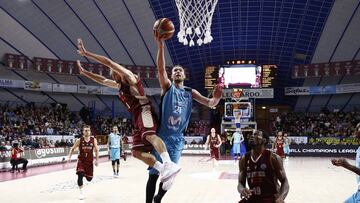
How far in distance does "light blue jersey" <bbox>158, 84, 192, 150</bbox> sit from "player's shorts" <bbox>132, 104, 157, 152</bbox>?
0.50 ft

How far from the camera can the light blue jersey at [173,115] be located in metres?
5.71

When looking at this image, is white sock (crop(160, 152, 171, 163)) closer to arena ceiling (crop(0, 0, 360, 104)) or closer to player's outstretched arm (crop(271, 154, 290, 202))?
player's outstretched arm (crop(271, 154, 290, 202))

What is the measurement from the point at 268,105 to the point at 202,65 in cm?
770

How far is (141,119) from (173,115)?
0.46 meters

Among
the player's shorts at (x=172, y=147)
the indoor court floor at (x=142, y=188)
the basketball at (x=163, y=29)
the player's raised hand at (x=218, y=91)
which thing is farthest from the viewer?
the indoor court floor at (x=142, y=188)

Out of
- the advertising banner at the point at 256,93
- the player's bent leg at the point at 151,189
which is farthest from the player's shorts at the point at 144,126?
the advertising banner at the point at 256,93

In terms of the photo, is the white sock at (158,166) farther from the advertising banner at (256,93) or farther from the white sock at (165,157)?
the advertising banner at (256,93)

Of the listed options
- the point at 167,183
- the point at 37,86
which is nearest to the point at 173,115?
the point at 167,183

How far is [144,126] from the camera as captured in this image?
576cm

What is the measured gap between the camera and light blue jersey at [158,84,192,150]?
571 centimetres

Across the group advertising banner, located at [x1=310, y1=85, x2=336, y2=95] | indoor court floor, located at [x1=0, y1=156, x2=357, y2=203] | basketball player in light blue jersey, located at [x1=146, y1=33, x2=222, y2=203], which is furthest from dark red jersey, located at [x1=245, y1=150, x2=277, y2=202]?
advertising banner, located at [x1=310, y1=85, x2=336, y2=95]

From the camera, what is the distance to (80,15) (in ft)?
111

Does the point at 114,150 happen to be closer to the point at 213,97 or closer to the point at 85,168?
the point at 85,168

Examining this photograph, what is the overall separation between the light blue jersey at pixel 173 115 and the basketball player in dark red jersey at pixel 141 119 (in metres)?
0.17
